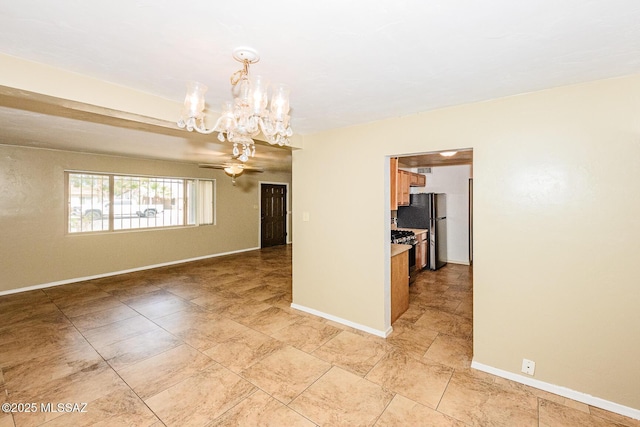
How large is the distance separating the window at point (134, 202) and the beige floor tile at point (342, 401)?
17.9 ft

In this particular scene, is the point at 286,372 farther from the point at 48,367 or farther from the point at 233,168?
the point at 233,168

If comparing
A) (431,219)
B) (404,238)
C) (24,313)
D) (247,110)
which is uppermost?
(247,110)

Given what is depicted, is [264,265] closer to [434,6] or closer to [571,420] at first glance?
[571,420]

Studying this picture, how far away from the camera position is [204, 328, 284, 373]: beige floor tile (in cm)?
255

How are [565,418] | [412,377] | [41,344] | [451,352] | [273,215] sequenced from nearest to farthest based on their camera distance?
[565,418] → [412,377] → [451,352] → [41,344] → [273,215]

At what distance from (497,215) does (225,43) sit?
94.7 inches

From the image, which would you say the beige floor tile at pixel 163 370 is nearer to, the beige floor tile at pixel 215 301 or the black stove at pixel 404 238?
the beige floor tile at pixel 215 301

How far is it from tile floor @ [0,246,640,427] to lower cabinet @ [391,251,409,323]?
12 cm

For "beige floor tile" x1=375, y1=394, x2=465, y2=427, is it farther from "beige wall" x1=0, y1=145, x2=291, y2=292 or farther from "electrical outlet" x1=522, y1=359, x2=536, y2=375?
"beige wall" x1=0, y1=145, x2=291, y2=292

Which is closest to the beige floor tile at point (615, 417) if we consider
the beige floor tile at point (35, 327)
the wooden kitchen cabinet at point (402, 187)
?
the wooden kitchen cabinet at point (402, 187)

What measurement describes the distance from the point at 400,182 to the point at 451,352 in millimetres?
2696

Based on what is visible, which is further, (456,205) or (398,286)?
(456,205)

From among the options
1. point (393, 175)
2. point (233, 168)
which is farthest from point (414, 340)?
point (233, 168)

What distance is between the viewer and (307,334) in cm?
310
